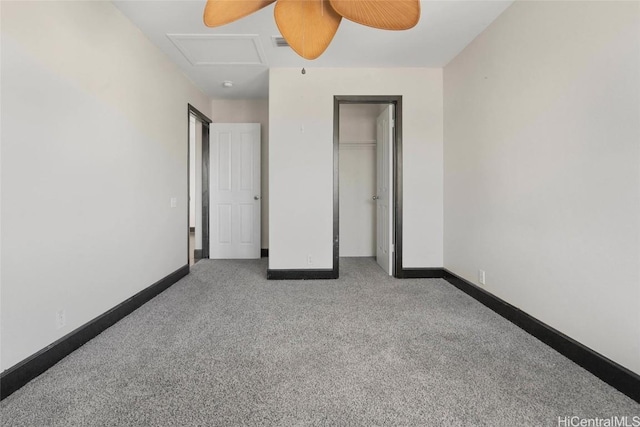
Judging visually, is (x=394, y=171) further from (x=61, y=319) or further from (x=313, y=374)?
(x=61, y=319)

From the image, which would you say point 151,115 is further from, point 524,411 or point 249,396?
point 524,411

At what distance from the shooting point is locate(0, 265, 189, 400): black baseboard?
4.48 feet

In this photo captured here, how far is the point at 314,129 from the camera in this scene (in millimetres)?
3248

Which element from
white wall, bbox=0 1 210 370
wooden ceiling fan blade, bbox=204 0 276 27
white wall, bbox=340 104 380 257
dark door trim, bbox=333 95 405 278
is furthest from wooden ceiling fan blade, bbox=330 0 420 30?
white wall, bbox=340 104 380 257

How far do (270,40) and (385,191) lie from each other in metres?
2.12

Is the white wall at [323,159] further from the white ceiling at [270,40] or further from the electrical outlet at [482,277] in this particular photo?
the electrical outlet at [482,277]

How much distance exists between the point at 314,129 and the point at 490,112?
1.75 m

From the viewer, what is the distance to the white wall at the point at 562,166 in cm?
139

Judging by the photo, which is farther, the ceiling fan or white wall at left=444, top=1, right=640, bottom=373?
white wall at left=444, top=1, right=640, bottom=373

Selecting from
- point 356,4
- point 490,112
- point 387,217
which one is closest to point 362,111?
point 387,217

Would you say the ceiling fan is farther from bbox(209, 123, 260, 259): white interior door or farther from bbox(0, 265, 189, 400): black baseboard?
bbox(209, 123, 260, 259): white interior door

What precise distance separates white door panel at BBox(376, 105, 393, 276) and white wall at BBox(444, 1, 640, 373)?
2.97ft

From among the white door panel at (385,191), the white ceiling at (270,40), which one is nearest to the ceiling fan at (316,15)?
the white ceiling at (270,40)

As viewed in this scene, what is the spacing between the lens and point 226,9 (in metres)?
1.29
